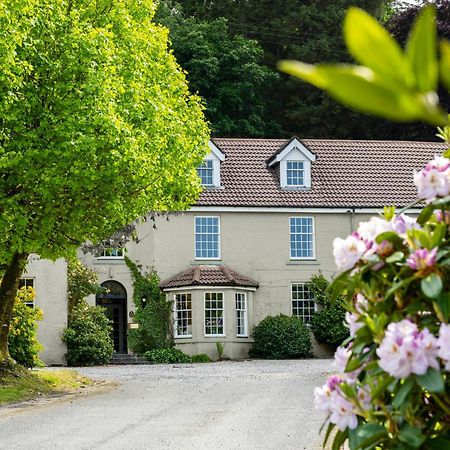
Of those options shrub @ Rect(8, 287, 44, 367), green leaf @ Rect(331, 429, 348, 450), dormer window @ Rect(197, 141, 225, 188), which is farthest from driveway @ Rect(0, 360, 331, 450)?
dormer window @ Rect(197, 141, 225, 188)

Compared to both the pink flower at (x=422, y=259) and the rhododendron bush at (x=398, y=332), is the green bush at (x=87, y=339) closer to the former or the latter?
the rhododendron bush at (x=398, y=332)

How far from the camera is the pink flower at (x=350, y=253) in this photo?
426cm

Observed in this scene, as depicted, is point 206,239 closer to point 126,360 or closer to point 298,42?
point 126,360

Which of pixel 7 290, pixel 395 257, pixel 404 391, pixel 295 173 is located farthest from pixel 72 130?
pixel 295 173

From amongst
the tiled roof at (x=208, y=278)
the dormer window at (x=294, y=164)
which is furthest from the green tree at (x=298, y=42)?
the tiled roof at (x=208, y=278)

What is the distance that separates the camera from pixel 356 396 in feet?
13.5

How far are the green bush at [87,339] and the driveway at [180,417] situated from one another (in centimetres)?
927

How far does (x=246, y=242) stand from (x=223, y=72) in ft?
53.3

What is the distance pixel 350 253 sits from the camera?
14.0 feet

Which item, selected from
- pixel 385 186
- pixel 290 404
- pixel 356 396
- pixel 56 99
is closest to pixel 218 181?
pixel 385 186

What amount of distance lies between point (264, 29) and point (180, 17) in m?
6.88

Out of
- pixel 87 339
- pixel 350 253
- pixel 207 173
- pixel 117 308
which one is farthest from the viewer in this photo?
pixel 117 308

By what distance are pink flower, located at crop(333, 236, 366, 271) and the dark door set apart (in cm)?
3922

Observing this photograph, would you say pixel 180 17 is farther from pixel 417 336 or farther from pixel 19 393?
pixel 417 336
